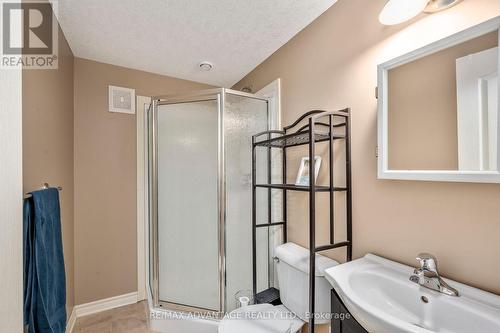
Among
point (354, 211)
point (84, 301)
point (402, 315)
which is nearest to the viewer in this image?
point (402, 315)

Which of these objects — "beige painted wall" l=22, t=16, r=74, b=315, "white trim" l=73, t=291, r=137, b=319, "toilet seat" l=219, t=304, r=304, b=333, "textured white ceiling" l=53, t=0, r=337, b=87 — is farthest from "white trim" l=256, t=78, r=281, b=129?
"white trim" l=73, t=291, r=137, b=319

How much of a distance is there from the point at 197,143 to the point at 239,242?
0.86 meters

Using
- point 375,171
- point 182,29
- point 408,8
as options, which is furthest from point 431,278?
point 182,29

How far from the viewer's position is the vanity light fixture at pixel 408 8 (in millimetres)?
925

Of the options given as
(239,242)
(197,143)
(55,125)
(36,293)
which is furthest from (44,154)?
(239,242)

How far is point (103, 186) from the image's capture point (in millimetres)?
2203

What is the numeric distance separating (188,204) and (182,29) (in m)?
1.29

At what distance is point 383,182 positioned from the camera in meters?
1.15

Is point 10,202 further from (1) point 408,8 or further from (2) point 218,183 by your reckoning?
(1) point 408,8

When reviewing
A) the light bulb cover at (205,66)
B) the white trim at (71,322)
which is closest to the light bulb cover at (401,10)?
the light bulb cover at (205,66)

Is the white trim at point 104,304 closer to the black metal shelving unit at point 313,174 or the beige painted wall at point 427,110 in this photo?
the black metal shelving unit at point 313,174

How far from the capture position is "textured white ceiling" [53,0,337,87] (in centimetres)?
145

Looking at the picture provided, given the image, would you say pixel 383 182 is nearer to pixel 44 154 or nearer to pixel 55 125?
pixel 44 154

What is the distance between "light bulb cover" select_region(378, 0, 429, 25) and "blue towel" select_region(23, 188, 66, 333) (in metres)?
1.70
